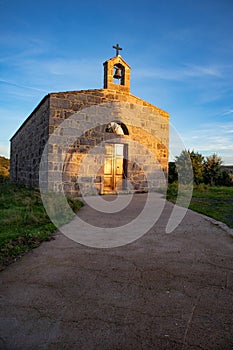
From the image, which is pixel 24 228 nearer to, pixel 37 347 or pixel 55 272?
pixel 55 272

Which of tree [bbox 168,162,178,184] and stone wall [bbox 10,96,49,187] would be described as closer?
stone wall [bbox 10,96,49,187]

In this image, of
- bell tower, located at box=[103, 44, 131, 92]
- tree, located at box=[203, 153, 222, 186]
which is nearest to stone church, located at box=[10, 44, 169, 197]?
bell tower, located at box=[103, 44, 131, 92]

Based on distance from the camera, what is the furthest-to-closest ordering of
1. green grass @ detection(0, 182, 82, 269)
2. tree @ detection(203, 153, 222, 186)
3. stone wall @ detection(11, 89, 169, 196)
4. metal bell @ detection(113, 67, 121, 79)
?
tree @ detection(203, 153, 222, 186) < metal bell @ detection(113, 67, 121, 79) < stone wall @ detection(11, 89, 169, 196) < green grass @ detection(0, 182, 82, 269)

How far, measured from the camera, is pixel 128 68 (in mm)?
11500

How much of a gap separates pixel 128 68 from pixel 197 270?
10.6m

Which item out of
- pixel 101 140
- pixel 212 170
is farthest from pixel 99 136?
pixel 212 170

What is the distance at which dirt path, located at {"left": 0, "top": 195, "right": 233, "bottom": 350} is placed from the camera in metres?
1.81

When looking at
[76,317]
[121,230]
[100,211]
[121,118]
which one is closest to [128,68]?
[121,118]

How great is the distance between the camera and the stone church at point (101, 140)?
9.78 m

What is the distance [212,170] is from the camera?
16.9 meters

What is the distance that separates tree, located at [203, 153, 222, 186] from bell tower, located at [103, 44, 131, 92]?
27.8 feet

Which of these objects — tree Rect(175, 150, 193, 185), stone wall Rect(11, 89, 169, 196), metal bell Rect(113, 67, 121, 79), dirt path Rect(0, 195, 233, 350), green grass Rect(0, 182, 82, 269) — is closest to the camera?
dirt path Rect(0, 195, 233, 350)

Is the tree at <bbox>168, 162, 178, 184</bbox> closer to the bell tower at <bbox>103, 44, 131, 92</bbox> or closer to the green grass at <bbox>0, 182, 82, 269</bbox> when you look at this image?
the bell tower at <bbox>103, 44, 131, 92</bbox>

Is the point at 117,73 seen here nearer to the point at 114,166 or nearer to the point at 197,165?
the point at 114,166
